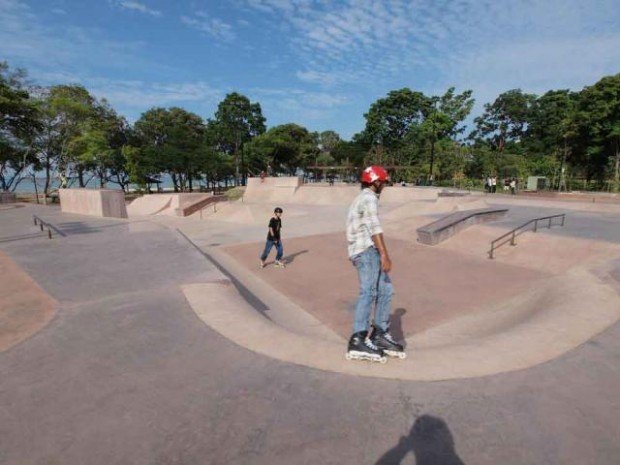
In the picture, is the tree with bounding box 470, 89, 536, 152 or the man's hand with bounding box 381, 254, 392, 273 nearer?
the man's hand with bounding box 381, 254, 392, 273

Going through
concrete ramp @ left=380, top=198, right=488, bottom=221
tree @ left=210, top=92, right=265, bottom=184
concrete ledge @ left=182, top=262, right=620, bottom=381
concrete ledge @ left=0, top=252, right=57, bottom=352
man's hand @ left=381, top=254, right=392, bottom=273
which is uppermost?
tree @ left=210, top=92, right=265, bottom=184

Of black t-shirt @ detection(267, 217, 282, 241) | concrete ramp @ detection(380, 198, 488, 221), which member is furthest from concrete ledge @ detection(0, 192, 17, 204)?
concrete ramp @ detection(380, 198, 488, 221)

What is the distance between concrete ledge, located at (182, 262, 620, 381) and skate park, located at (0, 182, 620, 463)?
0.02 m

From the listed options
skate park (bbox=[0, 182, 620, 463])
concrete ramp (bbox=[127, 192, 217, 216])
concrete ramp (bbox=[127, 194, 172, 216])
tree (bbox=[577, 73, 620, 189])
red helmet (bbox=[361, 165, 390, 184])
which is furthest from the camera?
tree (bbox=[577, 73, 620, 189])

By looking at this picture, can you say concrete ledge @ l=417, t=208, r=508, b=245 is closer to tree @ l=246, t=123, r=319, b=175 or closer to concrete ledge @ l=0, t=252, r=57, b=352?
concrete ledge @ l=0, t=252, r=57, b=352

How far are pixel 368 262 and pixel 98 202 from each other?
18.1 m

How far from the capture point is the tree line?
3123cm

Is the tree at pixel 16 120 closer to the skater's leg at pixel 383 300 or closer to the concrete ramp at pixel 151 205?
the concrete ramp at pixel 151 205

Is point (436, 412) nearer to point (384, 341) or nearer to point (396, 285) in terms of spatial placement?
point (384, 341)

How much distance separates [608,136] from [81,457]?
39854 mm

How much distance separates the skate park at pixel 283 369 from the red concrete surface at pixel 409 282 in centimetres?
6

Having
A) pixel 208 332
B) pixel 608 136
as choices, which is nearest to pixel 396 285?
pixel 208 332

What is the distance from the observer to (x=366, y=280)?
3414 mm

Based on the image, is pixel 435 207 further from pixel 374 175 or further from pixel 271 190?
pixel 271 190
